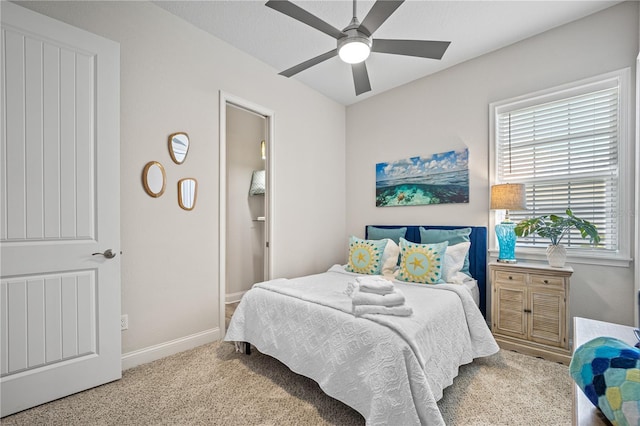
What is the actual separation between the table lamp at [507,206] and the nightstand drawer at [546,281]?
0.82ft

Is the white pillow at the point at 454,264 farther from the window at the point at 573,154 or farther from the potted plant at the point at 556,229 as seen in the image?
the window at the point at 573,154

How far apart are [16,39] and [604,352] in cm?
304

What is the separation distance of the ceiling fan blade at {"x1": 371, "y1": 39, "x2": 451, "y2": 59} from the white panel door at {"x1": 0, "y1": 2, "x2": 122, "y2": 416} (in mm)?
1887

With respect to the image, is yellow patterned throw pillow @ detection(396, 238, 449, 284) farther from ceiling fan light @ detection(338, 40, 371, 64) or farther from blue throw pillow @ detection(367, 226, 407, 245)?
A: ceiling fan light @ detection(338, 40, 371, 64)

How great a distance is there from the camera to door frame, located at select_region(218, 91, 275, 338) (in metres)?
2.89

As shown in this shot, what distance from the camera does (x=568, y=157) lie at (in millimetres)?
2695

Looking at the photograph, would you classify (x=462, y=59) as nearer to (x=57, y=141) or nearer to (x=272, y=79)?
(x=272, y=79)

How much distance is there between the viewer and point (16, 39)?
173 cm

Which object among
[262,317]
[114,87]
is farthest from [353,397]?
[114,87]

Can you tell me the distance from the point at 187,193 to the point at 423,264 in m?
2.22

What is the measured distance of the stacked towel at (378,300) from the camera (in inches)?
70.1

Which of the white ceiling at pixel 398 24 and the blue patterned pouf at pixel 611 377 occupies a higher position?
the white ceiling at pixel 398 24

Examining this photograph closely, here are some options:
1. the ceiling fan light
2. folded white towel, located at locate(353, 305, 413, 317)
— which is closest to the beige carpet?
folded white towel, located at locate(353, 305, 413, 317)

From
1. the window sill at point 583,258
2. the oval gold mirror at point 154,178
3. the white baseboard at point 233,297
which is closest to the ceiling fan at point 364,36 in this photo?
the oval gold mirror at point 154,178
